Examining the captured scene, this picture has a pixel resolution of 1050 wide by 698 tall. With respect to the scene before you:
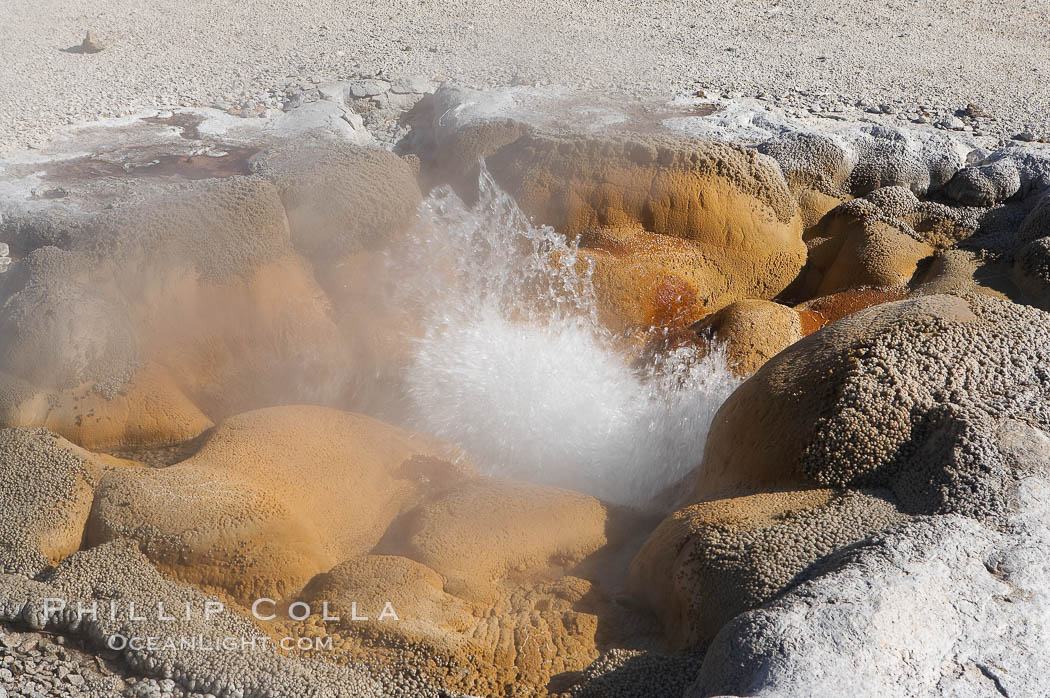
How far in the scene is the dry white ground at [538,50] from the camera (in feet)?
15.3

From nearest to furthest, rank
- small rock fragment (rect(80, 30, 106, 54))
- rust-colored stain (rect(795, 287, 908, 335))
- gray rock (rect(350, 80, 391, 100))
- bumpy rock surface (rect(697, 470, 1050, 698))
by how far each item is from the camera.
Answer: bumpy rock surface (rect(697, 470, 1050, 698))
rust-colored stain (rect(795, 287, 908, 335))
gray rock (rect(350, 80, 391, 100))
small rock fragment (rect(80, 30, 106, 54))

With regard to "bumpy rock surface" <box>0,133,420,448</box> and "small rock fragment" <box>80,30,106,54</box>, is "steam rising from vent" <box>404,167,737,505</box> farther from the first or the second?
"small rock fragment" <box>80,30,106,54</box>

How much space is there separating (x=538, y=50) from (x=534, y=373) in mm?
3036

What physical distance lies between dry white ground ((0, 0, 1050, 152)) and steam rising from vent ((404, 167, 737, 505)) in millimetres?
2050

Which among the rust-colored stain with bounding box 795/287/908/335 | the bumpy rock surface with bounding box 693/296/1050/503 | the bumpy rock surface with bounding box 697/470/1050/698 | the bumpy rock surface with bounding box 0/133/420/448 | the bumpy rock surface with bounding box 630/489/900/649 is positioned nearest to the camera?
the bumpy rock surface with bounding box 697/470/1050/698

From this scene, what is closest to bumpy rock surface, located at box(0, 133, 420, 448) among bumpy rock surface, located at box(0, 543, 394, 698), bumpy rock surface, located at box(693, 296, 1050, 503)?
bumpy rock surface, located at box(0, 543, 394, 698)

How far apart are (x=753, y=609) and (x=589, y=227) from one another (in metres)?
1.79

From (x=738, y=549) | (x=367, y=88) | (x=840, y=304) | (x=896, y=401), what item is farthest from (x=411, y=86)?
(x=738, y=549)

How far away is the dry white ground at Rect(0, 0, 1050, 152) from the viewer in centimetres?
465

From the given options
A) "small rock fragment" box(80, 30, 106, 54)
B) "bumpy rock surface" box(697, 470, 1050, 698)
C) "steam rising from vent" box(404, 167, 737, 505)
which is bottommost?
"steam rising from vent" box(404, 167, 737, 505)

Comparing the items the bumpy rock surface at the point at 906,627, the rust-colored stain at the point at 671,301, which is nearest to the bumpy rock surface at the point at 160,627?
the bumpy rock surface at the point at 906,627

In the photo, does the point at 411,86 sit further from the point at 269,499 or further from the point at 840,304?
the point at 269,499

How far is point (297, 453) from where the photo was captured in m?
2.18

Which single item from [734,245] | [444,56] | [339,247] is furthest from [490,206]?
[444,56]
